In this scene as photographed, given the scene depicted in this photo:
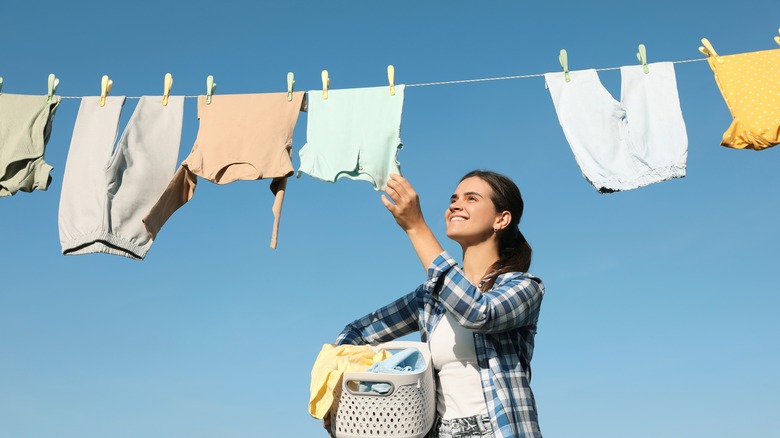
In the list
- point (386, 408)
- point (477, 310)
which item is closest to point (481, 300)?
point (477, 310)

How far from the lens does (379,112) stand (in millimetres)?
4273

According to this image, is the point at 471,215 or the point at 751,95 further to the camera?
the point at 751,95

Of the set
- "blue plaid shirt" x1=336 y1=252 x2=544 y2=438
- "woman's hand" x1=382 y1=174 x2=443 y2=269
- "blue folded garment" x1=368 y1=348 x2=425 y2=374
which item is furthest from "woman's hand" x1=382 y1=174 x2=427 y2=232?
"blue folded garment" x1=368 y1=348 x2=425 y2=374

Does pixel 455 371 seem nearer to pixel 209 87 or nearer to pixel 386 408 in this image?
pixel 386 408

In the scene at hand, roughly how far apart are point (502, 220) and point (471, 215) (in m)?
0.14

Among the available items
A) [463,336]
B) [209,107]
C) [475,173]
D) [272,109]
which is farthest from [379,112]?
[463,336]

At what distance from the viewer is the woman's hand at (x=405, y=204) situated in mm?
2371

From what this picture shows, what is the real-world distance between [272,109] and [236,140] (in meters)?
0.28

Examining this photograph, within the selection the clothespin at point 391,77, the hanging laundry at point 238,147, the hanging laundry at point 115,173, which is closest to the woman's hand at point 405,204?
the hanging laundry at point 238,147

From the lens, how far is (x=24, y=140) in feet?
14.3

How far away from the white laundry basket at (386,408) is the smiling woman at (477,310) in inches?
5.8

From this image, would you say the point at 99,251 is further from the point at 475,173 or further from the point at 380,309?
the point at 475,173

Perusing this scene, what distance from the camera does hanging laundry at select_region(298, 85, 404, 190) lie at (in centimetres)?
418

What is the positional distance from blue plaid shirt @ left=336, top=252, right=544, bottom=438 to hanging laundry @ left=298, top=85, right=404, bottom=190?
5.30 feet
